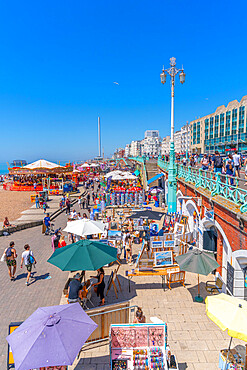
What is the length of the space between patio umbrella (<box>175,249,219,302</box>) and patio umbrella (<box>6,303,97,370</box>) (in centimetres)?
380

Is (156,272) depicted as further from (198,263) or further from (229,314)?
(229,314)

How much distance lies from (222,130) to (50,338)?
93660 mm

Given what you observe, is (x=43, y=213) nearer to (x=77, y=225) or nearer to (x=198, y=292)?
(x=77, y=225)

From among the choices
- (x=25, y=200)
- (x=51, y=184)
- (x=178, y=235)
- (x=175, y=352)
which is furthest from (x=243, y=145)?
(x=175, y=352)

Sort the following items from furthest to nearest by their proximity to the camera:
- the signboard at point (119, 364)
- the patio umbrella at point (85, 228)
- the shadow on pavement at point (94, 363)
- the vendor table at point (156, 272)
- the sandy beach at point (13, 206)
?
the sandy beach at point (13, 206) → the patio umbrella at point (85, 228) → the vendor table at point (156, 272) → the shadow on pavement at point (94, 363) → the signboard at point (119, 364)

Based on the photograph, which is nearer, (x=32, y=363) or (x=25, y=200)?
(x=32, y=363)

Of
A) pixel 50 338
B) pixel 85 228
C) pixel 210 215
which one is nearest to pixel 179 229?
pixel 210 215

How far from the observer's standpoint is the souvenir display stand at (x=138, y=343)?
474cm

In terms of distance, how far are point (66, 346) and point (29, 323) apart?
0.81 m

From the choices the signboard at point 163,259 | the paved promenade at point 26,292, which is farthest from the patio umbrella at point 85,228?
the signboard at point 163,259

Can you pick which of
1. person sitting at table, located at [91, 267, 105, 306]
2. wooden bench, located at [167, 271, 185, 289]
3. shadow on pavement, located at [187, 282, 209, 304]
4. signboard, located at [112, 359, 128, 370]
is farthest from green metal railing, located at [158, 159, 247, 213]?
person sitting at table, located at [91, 267, 105, 306]

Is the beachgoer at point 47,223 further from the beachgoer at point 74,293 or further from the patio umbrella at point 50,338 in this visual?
the patio umbrella at point 50,338

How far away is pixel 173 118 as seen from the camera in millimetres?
15070

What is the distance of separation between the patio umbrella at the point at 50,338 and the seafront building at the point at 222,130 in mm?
68102
